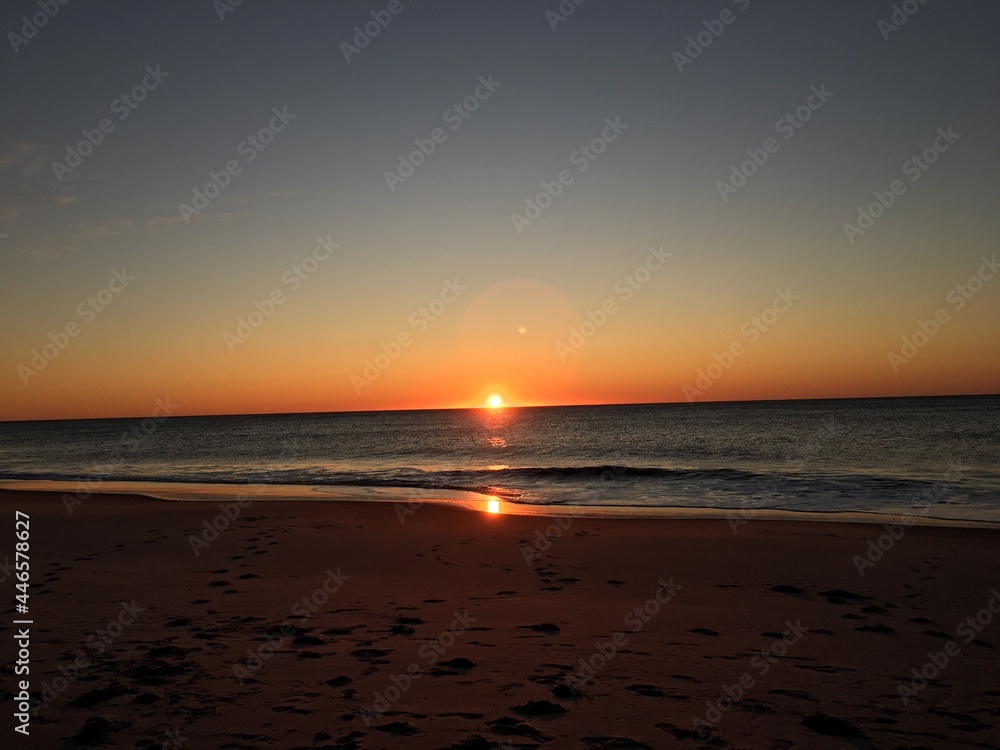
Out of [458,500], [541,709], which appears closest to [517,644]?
[541,709]

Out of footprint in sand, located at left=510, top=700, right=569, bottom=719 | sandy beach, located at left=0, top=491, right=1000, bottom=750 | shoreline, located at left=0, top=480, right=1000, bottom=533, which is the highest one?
shoreline, located at left=0, top=480, right=1000, bottom=533

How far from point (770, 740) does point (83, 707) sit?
216 inches

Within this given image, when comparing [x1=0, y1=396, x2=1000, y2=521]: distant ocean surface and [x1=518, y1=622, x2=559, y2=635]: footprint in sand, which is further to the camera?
[x1=0, y1=396, x2=1000, y2=521]: distant ocean surface

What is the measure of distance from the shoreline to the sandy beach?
3.54 metres

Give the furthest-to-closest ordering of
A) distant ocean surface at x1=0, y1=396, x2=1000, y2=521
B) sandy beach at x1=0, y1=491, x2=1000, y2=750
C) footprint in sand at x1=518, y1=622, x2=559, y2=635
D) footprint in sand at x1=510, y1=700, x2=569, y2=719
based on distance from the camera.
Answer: distant ocean surface at x1=0, y1=396, x2=1000, y2=521 → footprint in sand at x1=518, y1=622, x2=559, y2=635 → footprint in sand at x1=510, y1=700, x2=569, y2=719 → sandy beach at x1=0, y1=491, x2=1000, y2=750

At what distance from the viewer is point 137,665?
5934mm

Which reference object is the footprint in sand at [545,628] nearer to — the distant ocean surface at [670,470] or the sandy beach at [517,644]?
the sandy beach at [517,644]

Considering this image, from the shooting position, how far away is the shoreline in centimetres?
1612

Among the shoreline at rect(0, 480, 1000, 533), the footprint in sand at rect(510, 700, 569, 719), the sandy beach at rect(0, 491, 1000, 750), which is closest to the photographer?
the sandy beach at rect(0, 491, 1000, 750)

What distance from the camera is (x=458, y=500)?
21.6 m

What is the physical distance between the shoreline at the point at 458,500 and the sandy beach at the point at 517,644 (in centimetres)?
354

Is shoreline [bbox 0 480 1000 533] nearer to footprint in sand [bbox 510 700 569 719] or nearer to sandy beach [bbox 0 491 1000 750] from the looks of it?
sandy beach [bbox 0 491 1000 750]

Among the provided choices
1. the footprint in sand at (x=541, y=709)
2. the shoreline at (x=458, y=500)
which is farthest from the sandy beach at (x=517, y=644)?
the shoreline at (x=458, y=500)

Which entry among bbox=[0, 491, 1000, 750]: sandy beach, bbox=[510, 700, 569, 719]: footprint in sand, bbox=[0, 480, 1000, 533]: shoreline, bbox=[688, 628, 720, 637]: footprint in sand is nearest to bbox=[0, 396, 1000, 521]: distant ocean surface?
bbox=[0, 480, 1000, 533]: shoreline
